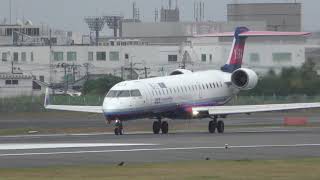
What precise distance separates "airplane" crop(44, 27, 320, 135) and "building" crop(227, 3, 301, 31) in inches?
4243

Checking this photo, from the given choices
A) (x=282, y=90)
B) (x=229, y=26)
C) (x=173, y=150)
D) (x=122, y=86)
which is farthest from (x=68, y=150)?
(x=229, y=26)

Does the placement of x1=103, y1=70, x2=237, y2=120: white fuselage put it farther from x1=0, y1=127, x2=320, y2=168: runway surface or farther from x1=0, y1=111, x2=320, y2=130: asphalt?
x1=0, y1=127, x2=320, y2=168: runway surface

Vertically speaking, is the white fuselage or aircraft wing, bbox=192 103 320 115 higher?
the white fuselage

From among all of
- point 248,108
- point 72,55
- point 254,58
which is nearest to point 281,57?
point 254,58

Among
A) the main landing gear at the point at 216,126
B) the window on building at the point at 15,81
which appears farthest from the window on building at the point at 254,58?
the window on building at the point at 15,81

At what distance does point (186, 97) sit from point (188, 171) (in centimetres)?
3096

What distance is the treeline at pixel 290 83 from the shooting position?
81775mm

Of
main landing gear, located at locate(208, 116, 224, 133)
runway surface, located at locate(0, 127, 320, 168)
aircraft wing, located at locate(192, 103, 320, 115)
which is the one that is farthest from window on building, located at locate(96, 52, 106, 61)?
runway surface, located at locate(0, 127, 320, 168)

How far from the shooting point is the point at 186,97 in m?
61.5

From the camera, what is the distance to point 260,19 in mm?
172750

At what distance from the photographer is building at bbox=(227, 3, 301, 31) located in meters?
173

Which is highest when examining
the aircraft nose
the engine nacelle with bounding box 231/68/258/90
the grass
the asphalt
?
the engine nacelle with bounding box 231/68/258/90

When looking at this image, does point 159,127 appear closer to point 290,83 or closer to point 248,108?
point 248,108

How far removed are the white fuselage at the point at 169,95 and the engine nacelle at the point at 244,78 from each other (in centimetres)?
67
